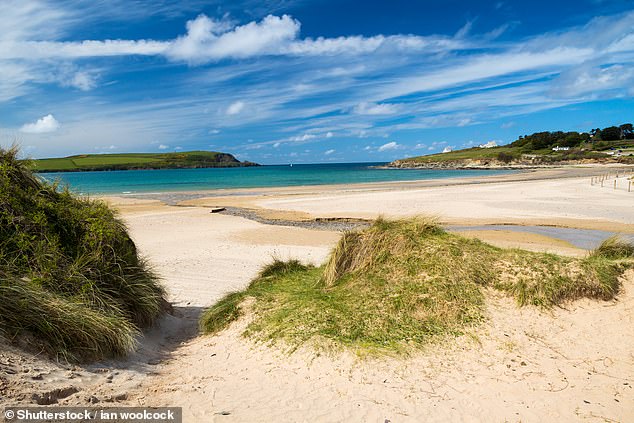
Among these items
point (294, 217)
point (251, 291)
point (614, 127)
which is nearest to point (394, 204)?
point (294, 217)

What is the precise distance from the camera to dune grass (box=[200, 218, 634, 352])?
6098mm

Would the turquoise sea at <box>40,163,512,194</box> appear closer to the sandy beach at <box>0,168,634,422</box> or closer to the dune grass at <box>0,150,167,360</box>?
the dune grass at <box>0,150,167,360</box>

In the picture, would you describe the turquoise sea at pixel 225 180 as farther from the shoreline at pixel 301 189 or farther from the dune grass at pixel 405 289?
the dune grass at pixel 405 289

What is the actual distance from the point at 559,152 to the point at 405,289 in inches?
6226

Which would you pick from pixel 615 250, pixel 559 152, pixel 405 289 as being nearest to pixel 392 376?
pixel 405 289

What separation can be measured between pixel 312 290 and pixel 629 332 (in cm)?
473

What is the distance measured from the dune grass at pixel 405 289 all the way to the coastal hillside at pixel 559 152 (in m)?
123

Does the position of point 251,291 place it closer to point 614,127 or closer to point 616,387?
point 616,387

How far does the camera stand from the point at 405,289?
6.77 m

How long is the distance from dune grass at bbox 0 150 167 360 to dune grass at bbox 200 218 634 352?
1.61 meters

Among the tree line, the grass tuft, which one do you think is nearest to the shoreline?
the grass tuft

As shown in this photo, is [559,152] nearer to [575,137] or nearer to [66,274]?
[575,137]

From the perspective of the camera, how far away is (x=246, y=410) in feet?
14.5

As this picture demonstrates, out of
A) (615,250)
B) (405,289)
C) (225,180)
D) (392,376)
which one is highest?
(225,180)
